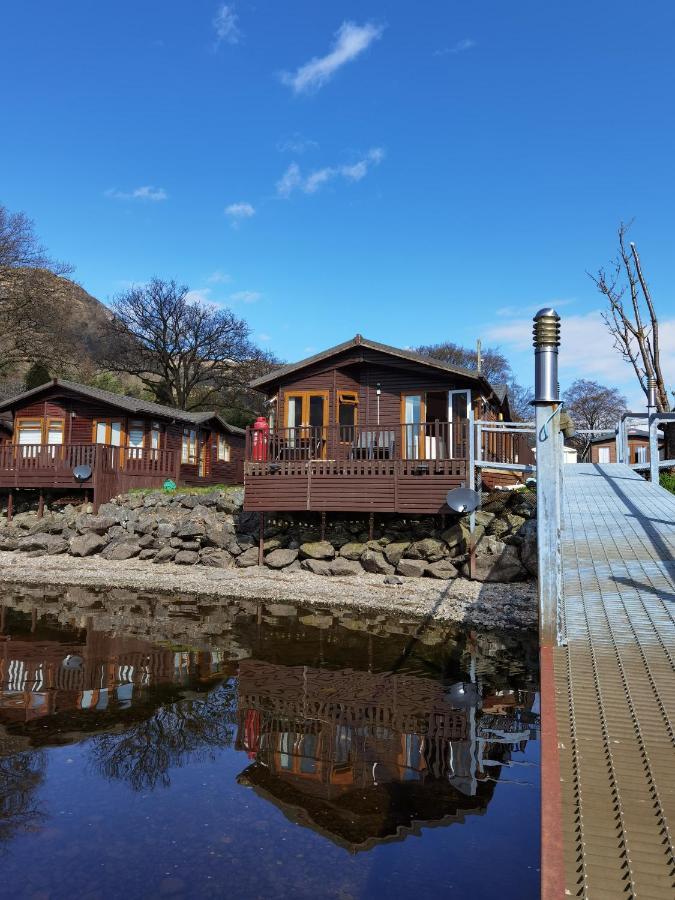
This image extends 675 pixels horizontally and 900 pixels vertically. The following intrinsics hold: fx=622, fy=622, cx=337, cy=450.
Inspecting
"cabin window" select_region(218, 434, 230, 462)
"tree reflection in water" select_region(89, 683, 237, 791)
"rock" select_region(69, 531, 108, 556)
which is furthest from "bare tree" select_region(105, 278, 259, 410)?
"tree reflection in water" select_region(89, 683, 237, 791)

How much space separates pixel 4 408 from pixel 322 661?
25304 millimetres

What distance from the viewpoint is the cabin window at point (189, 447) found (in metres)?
32.6

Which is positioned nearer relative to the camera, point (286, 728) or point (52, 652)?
point (286, 728)

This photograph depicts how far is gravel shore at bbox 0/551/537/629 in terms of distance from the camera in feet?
45.3

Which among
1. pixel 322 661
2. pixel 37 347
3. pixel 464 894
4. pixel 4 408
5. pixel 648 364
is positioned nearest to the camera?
pixel 464 894

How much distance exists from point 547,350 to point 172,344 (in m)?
43.0

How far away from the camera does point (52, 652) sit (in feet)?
36.3

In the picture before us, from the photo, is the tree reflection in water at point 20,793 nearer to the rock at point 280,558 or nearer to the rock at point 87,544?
the rock at point 280,558

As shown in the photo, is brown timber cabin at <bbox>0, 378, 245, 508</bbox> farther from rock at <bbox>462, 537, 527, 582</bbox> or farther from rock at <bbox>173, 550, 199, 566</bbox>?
rock at <bbox>462, 537, 527, 582</bbox>

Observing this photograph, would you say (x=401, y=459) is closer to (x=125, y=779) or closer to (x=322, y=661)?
(x=322, y=661)

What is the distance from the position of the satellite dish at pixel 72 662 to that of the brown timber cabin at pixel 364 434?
25.0ft

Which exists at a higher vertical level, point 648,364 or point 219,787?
point 648,364

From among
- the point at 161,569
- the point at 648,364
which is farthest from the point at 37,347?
the point at 648,364

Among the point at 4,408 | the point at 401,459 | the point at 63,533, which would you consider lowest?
the point at 63,533
